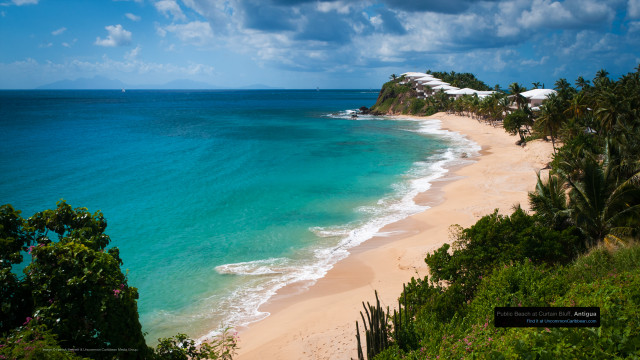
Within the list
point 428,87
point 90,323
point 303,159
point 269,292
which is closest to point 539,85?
point 428,87

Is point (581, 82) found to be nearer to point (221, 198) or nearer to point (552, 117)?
point (552, 117)

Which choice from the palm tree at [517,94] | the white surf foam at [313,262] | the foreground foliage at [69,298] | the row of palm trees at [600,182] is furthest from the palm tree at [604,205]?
the palm tree at [517,94]

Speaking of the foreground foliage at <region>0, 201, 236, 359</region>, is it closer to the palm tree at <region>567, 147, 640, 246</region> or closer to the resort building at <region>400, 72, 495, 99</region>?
the palm tree at <region>567, 147, 640, 246</region>

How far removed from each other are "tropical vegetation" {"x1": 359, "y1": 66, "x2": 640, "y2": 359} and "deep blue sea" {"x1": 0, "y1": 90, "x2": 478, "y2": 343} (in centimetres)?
816

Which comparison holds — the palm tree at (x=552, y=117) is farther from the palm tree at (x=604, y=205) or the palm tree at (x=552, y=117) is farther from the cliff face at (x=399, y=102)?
the cliff face at (x=399, y=102)

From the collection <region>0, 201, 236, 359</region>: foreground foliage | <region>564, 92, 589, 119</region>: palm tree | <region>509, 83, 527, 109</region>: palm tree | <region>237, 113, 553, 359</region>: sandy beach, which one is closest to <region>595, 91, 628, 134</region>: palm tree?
<region>237, 113, 553, 359</region>: sandy beach

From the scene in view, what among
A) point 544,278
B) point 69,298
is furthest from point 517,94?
point 69,298

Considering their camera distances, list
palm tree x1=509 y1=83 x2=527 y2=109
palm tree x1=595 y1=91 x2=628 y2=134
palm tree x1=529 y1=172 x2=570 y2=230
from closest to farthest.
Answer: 1. palm tree x1=529 y1=172 x2=570 y2=230
2. palm tree x1=595 y1=91 x2=628 y2=134
3. palm tree x1=509 y1=83 x2=527 y2=109

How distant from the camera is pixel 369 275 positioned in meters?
19.0

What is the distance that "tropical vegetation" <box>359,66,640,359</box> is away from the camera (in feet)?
21.1

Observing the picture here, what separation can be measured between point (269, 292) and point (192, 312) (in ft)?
12.0

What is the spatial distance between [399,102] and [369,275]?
101 m

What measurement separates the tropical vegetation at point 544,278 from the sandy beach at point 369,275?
96.7 inches

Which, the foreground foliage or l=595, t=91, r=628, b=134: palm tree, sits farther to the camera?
l=595, t=91, r=628, b=134: palm tree
